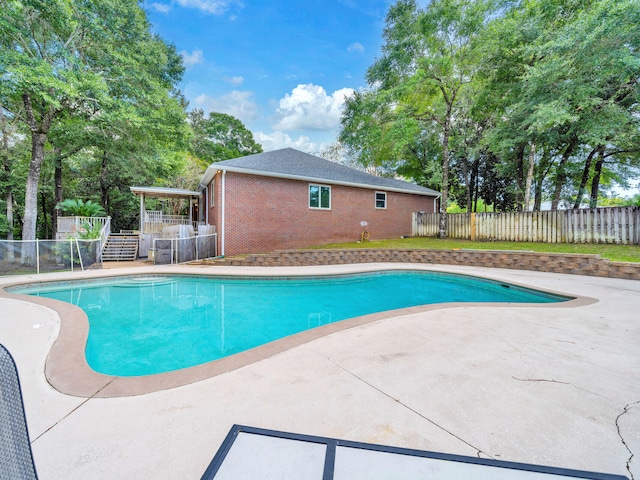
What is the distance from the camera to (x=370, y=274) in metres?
8.58

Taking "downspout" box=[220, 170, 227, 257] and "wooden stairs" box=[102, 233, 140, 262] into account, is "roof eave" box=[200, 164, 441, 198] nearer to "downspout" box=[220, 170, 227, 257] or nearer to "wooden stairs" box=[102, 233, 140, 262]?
"downspout" box=[220, 170, 227, 257]

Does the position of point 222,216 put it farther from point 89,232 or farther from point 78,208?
point 78,208

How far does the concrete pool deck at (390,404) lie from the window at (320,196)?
935cm

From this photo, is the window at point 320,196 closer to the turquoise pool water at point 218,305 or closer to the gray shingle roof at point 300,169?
→ the gray shingle roof at point 300,169

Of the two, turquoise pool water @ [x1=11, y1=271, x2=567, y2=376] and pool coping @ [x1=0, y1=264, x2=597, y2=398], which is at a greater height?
pool coping @ [x1=0, y1=264, x2=597, y2=398]

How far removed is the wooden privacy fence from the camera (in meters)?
9.26

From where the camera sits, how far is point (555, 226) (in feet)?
35.5

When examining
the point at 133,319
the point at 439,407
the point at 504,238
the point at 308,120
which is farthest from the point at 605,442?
the point at 308,120

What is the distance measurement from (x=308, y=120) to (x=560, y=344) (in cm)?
3005

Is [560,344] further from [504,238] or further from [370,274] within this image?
[504,238]

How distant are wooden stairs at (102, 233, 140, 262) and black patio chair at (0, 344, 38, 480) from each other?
12.7 meters

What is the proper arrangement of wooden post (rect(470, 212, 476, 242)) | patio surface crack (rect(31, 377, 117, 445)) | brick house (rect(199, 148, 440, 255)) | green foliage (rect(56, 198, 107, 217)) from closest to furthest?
patio surface crack (rect(31, 377, 117, 445))
brick house (rect(199, 148, 440, 255))
green foliage (rect(56, 198, 107, 217))
wooden post (rect(470, 212, 476, 242))

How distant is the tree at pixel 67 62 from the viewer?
7.84 meters

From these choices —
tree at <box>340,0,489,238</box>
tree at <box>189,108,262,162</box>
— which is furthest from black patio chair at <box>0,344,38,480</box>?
tree at <box>189,108,262,162</box>
